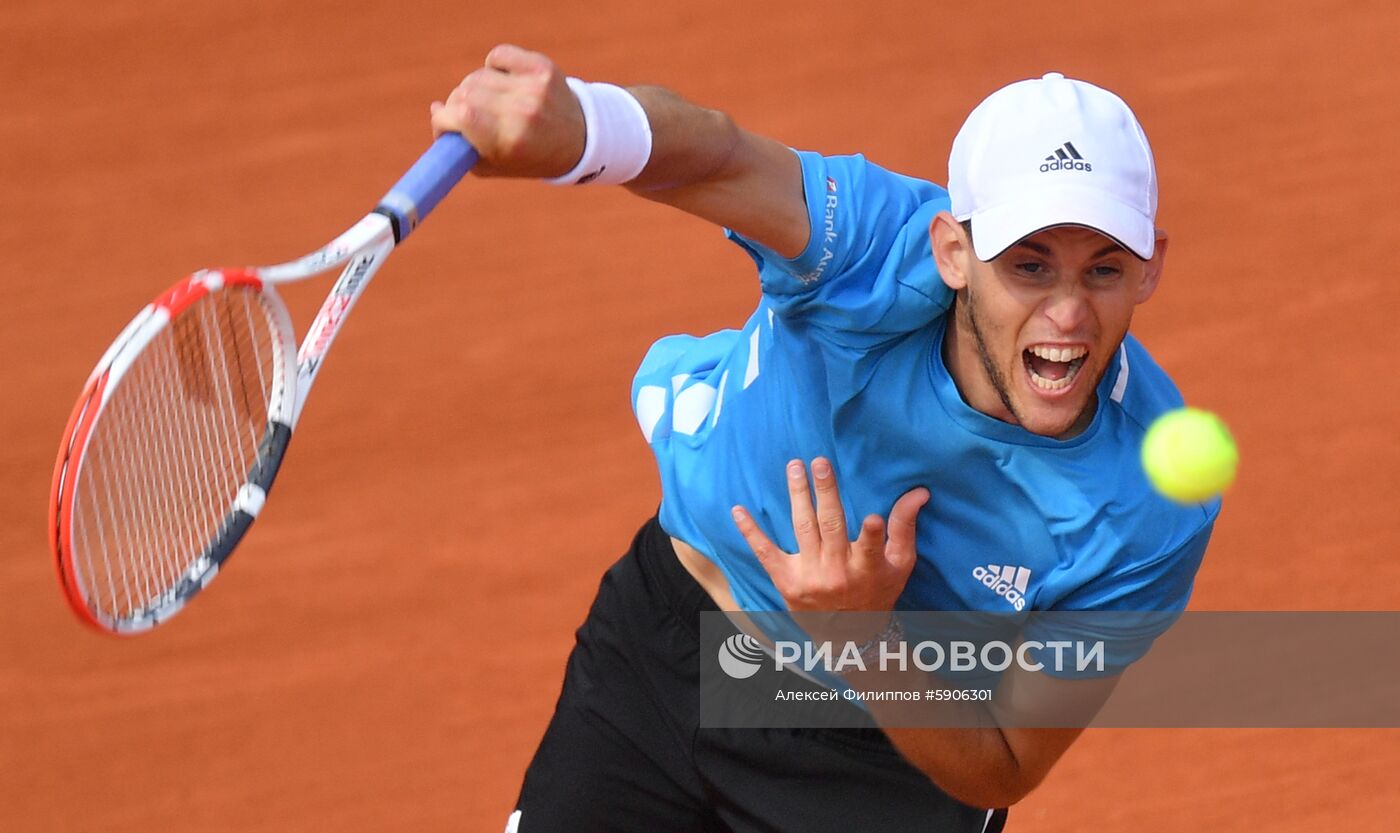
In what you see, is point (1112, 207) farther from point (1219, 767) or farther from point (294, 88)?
point (294, 88)

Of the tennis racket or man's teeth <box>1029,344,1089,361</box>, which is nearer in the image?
the tennis racket

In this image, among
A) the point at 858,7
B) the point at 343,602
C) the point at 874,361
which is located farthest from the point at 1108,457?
the point at 858,7

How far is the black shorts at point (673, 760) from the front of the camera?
4227 mm

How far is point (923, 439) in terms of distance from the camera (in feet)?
11.8

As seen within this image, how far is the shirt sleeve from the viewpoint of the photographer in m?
3.41

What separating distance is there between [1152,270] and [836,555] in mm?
745

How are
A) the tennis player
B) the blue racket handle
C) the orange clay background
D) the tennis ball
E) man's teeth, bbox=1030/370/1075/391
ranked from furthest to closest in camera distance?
the orange clay background
the tennis ball
man's teeth, bbox=1030/370/1075/391
the tennis player
the blue racket handle

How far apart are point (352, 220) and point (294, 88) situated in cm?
97

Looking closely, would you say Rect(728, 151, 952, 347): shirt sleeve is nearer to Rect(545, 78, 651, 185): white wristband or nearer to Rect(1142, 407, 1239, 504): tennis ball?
Rect(545, 78, 651, 185): white wristband

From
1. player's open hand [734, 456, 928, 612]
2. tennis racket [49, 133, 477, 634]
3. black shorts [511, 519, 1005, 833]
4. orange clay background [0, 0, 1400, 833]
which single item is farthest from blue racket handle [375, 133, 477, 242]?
orange clay background [0, 0, 1400, 833]

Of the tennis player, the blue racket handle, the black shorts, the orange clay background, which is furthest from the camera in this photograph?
the orange clay background

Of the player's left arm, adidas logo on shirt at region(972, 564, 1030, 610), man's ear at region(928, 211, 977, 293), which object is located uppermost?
man's ear at region(928, 211, 977, 293)

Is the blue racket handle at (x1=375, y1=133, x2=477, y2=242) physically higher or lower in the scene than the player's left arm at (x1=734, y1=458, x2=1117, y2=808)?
higher

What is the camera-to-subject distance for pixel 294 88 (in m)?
8.23
